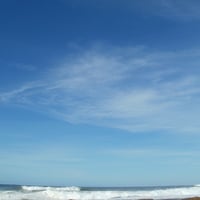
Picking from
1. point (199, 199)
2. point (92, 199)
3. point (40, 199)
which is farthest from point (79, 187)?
point (199, 199)

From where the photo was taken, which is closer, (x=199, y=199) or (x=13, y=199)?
(x=199, y=199)

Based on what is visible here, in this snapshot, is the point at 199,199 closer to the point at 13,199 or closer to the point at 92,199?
the point at 13,199

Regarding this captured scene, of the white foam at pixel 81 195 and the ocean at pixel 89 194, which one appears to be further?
the ocean at pixel 89 194

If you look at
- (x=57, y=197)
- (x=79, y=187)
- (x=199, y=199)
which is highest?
(x=79, y=187)

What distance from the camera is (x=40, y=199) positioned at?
3738cm

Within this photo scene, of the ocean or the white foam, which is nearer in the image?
the white foam

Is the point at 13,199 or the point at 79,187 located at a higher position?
the point at 79,187

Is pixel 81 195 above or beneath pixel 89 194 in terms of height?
beneath

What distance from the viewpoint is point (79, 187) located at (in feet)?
219

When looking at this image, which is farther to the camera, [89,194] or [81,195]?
Answer: [89,194]

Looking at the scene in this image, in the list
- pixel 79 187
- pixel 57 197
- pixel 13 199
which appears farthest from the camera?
pixel 79 187

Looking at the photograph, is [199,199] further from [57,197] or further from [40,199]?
[57,197]

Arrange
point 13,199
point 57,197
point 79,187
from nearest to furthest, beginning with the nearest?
point 13,199 < point 57,197 < point 79,187

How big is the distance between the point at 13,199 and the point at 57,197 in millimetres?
9797
